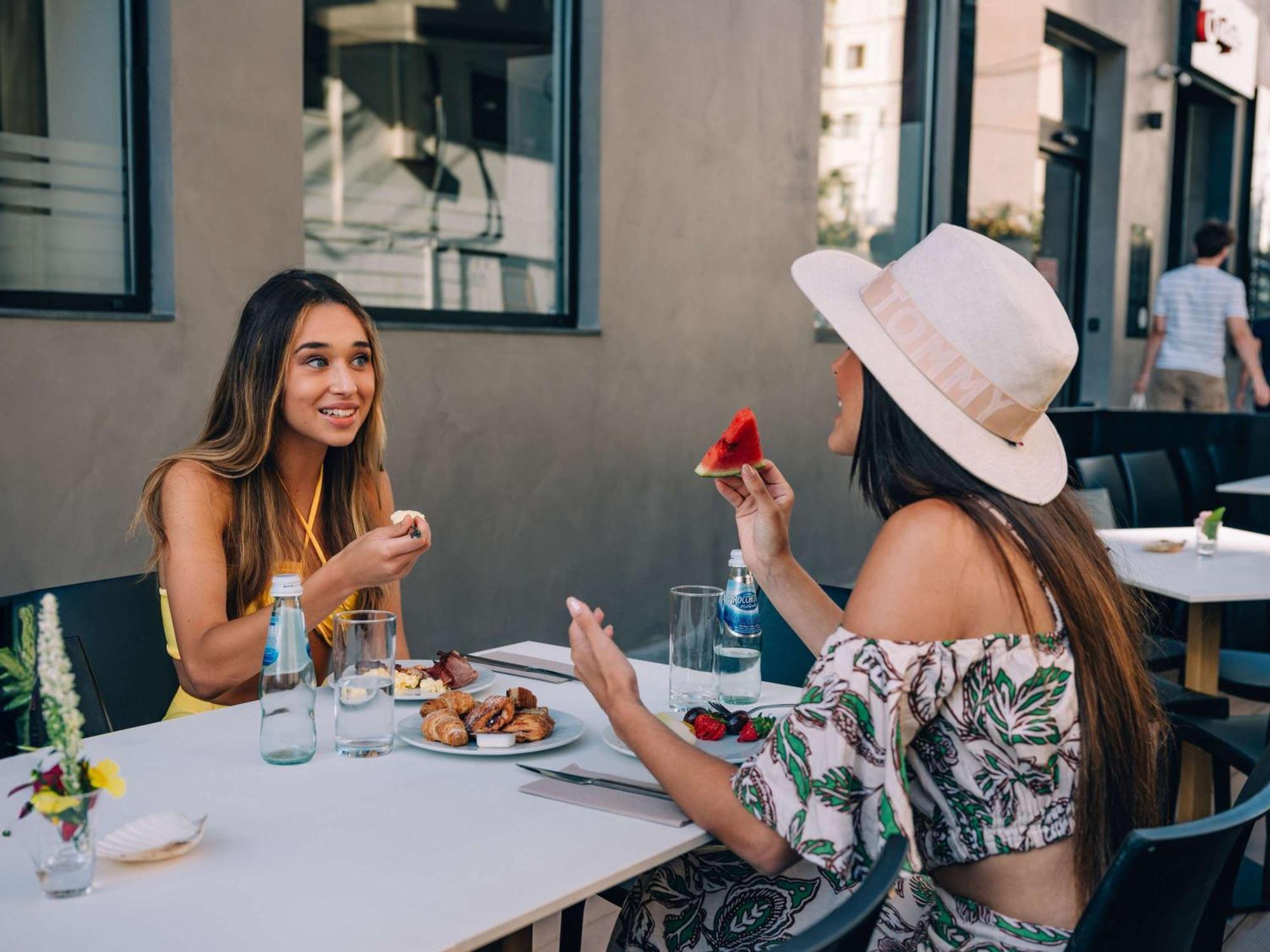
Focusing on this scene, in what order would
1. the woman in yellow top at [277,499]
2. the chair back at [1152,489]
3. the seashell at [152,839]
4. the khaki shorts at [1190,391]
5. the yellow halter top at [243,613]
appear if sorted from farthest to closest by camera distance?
the khaki shorts at [1190,391] → the chair back at [1152,489] → the yellow halter top at [243,613] → the woman in yellow top at [277,499] → the seashell at [152,839]

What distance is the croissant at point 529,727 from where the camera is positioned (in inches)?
78.4

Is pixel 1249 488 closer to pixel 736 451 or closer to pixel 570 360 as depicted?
pixel 570 360

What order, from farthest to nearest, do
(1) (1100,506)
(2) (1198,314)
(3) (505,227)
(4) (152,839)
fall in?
1. (2) (1198,314)
2. (3) (505,227)
3. (1) (1100,506)
4. (4) (152,839)

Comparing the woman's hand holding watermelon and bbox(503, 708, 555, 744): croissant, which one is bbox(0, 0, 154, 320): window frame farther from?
bbox(503, 708, 555, 744): croissant

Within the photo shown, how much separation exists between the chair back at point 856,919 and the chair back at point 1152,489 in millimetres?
5067

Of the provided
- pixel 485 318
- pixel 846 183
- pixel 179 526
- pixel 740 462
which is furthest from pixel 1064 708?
pixel 846 183

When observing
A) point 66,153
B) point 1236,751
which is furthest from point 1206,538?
point 66,153

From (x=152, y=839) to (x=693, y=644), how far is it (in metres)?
1.05

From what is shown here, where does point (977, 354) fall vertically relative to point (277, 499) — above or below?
above

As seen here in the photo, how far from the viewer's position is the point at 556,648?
283 cm

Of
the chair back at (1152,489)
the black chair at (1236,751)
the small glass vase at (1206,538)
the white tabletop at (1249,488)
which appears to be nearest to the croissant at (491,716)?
the black chair at (1236,751)

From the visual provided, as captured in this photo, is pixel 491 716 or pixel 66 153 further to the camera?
pixel 66 153

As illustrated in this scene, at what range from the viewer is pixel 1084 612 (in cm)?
173

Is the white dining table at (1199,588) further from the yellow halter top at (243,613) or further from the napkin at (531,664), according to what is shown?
the yellow halter top at (243,613)
